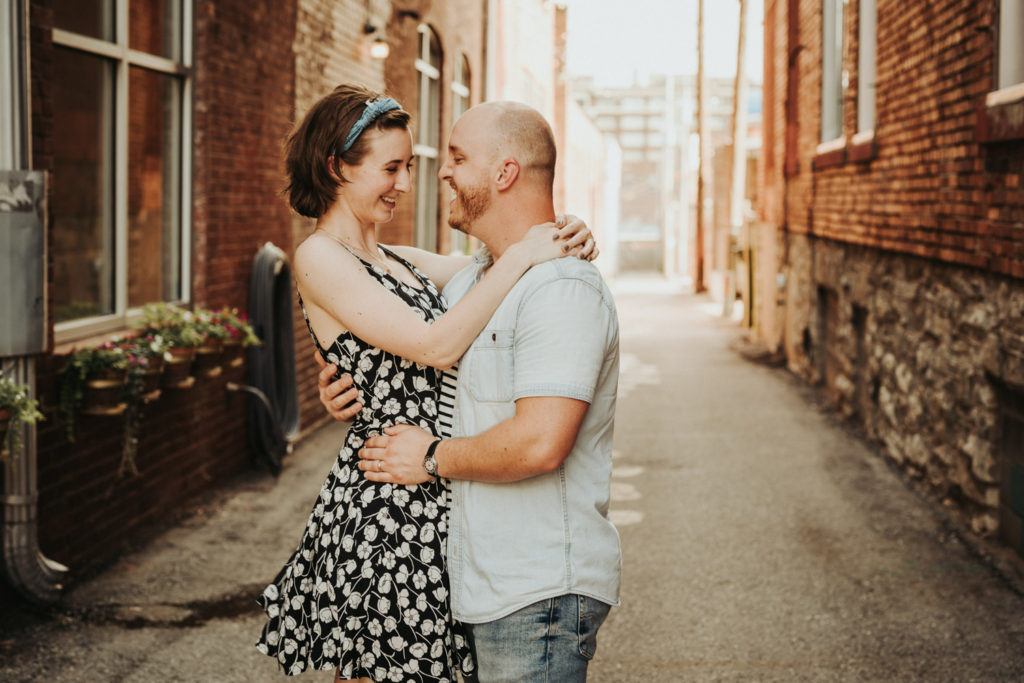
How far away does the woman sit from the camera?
244cm

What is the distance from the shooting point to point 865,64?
9516 mm

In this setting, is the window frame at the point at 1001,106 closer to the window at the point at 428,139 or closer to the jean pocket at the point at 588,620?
the jean pocket at the point at 588,620

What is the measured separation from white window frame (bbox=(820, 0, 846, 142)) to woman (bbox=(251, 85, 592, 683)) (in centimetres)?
932

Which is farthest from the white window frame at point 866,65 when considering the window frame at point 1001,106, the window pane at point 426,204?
the window pane at point 426,204

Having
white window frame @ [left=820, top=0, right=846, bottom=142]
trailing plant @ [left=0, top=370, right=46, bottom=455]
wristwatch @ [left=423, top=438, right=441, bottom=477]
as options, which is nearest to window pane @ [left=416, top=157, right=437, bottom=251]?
white window frame @ [left=820, top=0, right=846, bottom=142]

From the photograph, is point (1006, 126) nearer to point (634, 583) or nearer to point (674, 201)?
point (634, 583)

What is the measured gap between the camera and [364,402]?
257 cm

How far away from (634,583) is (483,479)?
3287 mm

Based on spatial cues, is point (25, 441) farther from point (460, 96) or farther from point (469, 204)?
point (460, 96)

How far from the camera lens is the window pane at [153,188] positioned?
19.8 ft

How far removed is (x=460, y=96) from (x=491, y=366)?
515 inches

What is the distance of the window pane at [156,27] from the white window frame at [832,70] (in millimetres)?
6940

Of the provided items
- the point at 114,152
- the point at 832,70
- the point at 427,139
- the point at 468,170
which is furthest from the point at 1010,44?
the point at 427,139

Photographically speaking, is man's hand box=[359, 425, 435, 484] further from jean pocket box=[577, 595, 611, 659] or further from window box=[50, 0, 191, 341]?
window box=[50, 0, 191, 341]
